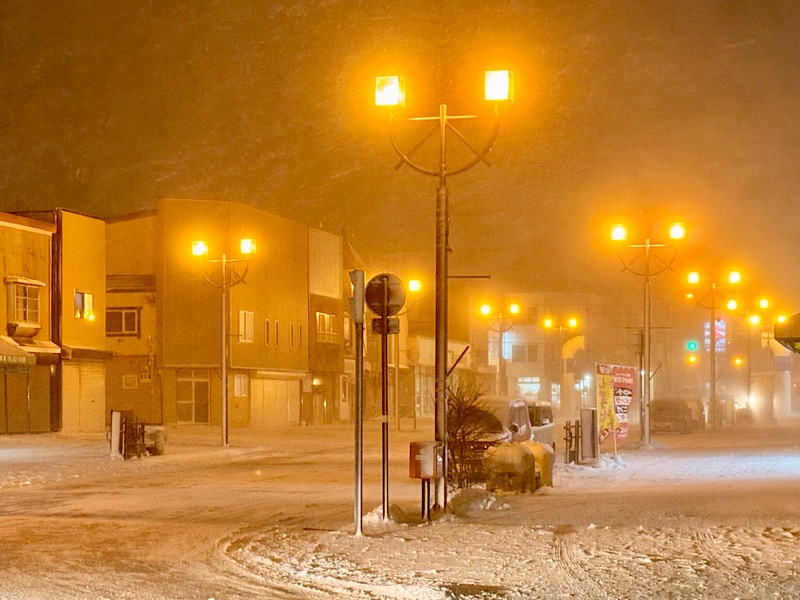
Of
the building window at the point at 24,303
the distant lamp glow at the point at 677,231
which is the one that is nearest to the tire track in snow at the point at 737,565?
the distant lamp glow at the point at 677,231

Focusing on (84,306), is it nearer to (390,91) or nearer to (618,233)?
(618,233)

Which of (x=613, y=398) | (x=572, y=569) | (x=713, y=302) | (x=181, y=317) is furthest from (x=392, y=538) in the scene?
(x=181, y=317)

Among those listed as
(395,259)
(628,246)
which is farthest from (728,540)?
(395,259)

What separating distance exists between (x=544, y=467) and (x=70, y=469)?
11.8m

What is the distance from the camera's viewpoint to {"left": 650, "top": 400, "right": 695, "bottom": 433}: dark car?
166 feet

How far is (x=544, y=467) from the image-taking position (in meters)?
19.6

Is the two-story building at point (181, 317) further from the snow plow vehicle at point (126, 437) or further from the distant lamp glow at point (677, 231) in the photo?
A: the distant lamp glow at point (677, 231)

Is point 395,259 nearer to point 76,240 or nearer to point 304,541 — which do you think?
point 76,240

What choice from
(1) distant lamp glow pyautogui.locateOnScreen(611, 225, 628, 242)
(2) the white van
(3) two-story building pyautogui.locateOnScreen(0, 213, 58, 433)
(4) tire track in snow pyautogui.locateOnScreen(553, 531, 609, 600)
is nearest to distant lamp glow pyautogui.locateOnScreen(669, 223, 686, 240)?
(1) distant lamp glow pyautogui.locateOnScreen(611, 225, 628, 242)

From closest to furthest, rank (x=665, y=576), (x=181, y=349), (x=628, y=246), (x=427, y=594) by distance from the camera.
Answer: (x=427, y=594) < (x=665, y=576) < (x=628, y=246) < (x=181, y=349)

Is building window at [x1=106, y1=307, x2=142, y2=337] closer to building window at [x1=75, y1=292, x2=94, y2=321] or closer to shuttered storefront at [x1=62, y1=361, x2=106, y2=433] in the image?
shuttered storefront at [x1=62, y1=361, x2=106, y2=433]

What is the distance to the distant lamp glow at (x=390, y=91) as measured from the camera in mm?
16250

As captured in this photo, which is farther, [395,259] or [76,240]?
[395,259]

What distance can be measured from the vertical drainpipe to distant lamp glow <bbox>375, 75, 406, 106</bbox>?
100ft
